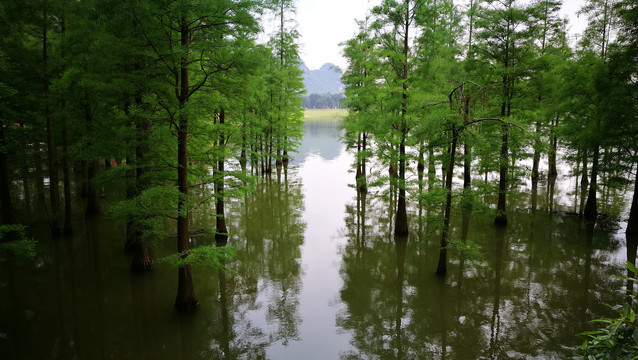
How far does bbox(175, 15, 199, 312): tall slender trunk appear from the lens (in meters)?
8.81

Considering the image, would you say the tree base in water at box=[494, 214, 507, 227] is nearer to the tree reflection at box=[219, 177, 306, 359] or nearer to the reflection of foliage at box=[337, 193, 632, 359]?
the reflection of foliage at box=[337, 193, 632, 359]

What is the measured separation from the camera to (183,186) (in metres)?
9.54

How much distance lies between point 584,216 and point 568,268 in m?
8.13

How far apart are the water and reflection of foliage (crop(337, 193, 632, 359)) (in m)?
0.05

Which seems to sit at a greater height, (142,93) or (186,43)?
(186,43)

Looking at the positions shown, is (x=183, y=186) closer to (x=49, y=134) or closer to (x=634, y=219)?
(x=49, y=134)

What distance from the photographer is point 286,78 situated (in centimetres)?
2806

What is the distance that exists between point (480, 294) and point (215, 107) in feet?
34.4

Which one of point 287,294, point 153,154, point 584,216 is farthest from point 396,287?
point 584,216

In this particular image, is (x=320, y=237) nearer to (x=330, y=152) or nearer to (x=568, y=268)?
(x=568, y=268)

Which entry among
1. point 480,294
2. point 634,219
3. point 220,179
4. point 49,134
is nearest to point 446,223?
point 480,294

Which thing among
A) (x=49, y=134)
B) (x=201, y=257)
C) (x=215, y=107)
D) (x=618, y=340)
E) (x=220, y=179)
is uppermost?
(x=215, y=107)

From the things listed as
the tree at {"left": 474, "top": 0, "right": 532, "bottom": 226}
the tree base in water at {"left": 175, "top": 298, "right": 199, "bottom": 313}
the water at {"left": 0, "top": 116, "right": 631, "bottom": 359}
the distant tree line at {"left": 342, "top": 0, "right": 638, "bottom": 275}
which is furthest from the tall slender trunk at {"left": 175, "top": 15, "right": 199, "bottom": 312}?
Result: the tree at {"left": 474, "top": 0, "right": 532, "bottom": 226}

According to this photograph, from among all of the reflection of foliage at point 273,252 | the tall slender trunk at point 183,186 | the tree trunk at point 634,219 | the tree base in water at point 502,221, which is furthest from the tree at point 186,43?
the tree trunk at point 634,219
